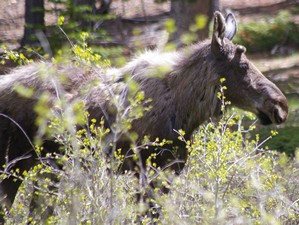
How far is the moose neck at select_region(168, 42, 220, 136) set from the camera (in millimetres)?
8250

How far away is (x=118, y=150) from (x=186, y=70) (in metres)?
1.32

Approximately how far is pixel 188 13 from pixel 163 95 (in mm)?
4315

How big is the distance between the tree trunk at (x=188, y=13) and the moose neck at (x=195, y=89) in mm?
3678

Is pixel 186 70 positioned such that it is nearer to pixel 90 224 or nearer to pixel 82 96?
pixel 82 96

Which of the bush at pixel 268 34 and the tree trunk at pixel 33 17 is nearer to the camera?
the tree trunk at pixel 33 17

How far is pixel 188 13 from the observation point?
1230cm

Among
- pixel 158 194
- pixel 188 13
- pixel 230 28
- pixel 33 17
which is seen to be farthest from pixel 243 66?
pixel 33 17

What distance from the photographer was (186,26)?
12.1m

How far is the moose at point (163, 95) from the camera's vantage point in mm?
8148

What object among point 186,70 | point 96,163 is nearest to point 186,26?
point 186,70

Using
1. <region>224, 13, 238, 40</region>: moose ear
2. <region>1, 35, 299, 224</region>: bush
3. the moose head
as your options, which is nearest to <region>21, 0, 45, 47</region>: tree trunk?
<region>1, 35, 299, 224</region>: bush

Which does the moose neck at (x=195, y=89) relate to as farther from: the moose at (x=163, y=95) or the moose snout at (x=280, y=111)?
the moose snout at (x=280, y=111)

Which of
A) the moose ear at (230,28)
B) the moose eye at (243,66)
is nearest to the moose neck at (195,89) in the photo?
the moose eye at (243,66)

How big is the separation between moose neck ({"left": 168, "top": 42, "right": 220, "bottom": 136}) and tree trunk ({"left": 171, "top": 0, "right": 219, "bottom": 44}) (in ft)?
12.1
